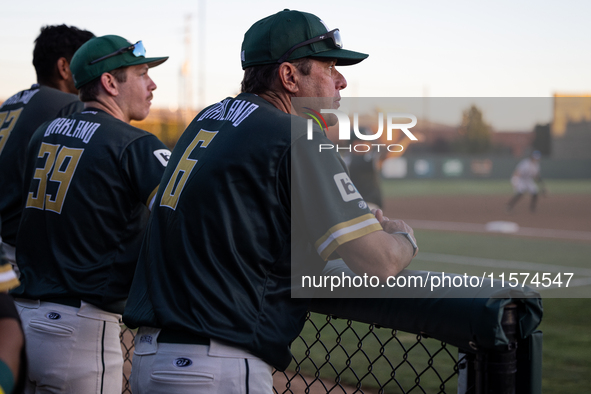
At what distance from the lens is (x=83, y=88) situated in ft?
9.49

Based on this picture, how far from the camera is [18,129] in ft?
11.0

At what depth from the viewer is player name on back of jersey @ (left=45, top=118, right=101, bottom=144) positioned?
8.41 feet

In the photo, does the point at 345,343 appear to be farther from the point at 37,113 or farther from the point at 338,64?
the point at 338,64

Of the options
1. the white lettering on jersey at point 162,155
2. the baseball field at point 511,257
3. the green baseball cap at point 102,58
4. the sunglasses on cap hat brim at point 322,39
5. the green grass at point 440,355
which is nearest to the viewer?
the sunglasses on cap hat brim at point 322,39

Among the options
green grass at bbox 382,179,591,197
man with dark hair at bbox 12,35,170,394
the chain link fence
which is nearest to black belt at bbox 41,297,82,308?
man with dark hair at bbox 12,35,170,394

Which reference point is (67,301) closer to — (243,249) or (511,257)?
(243,249)

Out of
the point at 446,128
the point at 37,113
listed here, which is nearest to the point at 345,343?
the point at 37,113

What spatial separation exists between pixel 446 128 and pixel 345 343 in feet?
180

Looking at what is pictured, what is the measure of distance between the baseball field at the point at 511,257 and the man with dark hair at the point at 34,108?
1.85m

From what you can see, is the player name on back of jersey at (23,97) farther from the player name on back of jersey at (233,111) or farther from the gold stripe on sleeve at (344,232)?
the gold stripe on sleeve at (344,232)

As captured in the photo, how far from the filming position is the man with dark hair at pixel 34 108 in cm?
324

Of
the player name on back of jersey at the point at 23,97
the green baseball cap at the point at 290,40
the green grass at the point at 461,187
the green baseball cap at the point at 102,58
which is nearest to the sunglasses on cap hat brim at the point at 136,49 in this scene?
the green baseball cap at the point at 102,58

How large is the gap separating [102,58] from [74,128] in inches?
16.4

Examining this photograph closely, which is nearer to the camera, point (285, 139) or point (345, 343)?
point (285, 139)
